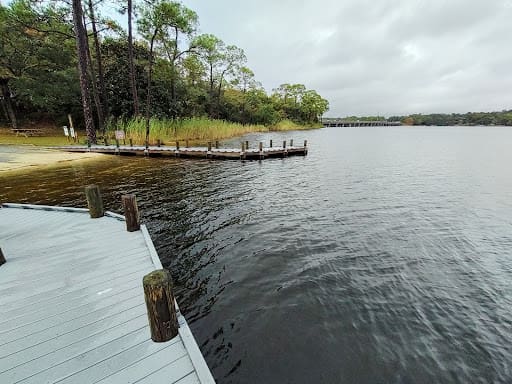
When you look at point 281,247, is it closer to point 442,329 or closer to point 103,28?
point 442,329

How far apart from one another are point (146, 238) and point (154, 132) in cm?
1853

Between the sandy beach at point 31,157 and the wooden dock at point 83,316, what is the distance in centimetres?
1125

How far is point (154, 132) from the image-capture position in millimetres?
21031

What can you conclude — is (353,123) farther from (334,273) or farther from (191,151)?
(334,273)

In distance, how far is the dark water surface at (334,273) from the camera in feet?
10.6

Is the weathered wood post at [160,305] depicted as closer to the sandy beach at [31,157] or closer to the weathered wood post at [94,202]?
the weathered wood post at [94,202]

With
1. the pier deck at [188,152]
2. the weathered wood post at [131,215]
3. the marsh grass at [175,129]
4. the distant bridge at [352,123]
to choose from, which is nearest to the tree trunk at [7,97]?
the marsh grass at [175,129]

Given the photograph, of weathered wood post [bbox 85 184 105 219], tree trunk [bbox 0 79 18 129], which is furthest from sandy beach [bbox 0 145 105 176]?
weathered wood post [bbox 85 184 105 219]

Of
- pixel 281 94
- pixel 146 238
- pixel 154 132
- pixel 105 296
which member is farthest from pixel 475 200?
pixel 281 94

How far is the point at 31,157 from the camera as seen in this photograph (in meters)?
15.3

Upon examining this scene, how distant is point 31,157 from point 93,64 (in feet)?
55.5

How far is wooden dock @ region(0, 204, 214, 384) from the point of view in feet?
7.22

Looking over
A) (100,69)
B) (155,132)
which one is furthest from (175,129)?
(100,69)

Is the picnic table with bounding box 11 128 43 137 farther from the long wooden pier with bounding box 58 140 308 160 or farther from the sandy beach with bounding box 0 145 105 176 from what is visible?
the long wooden pier with bounding box 58 140 308 160
